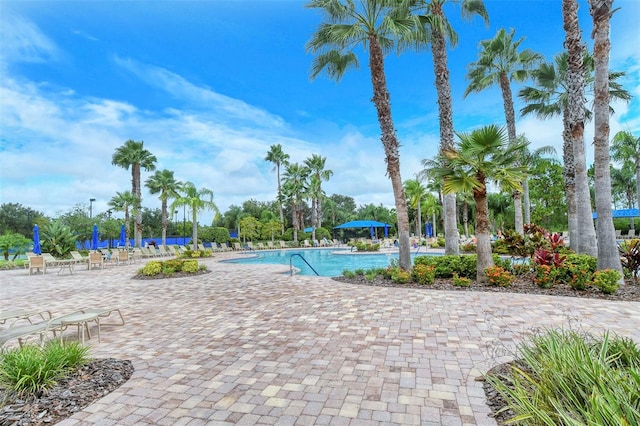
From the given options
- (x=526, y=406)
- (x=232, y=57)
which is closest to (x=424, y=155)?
(x=232, y=57)

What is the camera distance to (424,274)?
26.1 feet

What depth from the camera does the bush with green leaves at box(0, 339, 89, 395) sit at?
2.79 metres

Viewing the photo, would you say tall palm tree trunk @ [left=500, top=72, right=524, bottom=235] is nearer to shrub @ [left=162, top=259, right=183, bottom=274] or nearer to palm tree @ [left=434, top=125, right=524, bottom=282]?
palm tree @ [left=434, top=125, right=524, bottom=282]

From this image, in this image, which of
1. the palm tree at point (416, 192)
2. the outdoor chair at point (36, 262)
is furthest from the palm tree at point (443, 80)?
the palm tree at point (416, 192)

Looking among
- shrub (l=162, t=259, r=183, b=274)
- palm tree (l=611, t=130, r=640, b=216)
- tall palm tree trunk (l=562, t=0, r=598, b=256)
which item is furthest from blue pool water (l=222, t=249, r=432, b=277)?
palm tree (l=611, t=130, r=640, b=216)

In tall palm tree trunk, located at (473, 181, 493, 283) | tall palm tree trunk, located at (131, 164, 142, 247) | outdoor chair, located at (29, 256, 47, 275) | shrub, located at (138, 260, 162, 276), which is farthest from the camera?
tall palm tree trunk, located at (131, 164, 142, 247)

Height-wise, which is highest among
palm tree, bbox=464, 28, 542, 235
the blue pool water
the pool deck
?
palm tree, bbox=464, 28, 542, 235

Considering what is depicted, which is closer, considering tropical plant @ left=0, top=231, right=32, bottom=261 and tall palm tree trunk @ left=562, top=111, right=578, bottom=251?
tall palm tree trunk @ left=562, top=111, right=578, bottom=251

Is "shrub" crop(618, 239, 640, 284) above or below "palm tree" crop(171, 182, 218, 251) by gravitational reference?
below

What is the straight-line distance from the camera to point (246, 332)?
4625 mm

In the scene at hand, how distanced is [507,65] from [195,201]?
63.0 ft

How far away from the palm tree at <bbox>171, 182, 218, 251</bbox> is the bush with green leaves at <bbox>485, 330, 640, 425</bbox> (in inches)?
853

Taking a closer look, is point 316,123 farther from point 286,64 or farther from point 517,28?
point 517,28

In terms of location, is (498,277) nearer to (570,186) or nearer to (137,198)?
(570,186)
